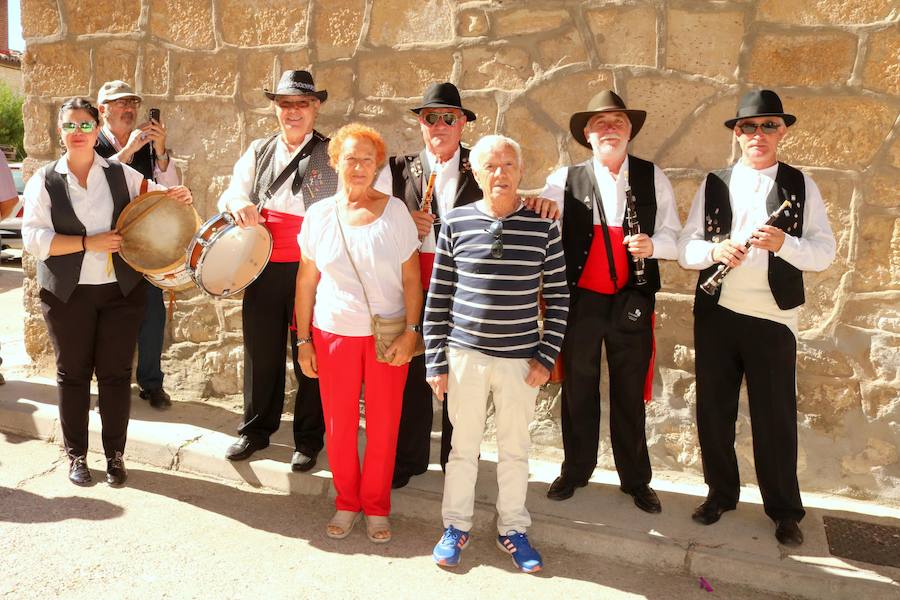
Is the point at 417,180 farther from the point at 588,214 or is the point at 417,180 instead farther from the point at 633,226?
the point at 633,226

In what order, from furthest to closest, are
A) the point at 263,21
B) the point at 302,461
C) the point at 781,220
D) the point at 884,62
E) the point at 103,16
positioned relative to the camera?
1. the point at 103,16
2. the point at 263,21
3. the point at 302,461
4. the point at 884,62
5. the point at 781,220

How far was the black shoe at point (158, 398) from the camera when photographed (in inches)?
198

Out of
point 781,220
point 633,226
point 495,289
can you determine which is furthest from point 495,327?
point 781,220

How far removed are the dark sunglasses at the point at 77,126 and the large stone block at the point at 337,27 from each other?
1502mm

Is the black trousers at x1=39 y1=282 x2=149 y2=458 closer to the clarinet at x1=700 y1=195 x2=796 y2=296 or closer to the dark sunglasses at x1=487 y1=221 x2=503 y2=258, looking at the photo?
the dark sunglasses at x1=487 y1=221 x2=503 y2=258

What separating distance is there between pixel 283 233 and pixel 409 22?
5.00 feet

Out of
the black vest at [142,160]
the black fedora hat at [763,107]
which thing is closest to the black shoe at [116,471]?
the black vest at [142,160]

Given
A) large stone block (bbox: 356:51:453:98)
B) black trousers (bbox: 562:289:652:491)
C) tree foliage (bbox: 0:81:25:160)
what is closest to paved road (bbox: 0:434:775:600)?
black trousers (bbox: 562:289:652:491)

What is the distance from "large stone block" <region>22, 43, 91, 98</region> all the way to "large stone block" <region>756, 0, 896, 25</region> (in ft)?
14.2

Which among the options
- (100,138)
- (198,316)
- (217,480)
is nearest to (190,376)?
(198,316)

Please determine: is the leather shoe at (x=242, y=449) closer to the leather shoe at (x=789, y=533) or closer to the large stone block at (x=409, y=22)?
the large stone block at (x=409, y=22)

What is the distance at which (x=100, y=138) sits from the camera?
4715mm

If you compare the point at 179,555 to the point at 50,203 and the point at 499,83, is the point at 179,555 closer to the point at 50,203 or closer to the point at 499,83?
the point at 50,203

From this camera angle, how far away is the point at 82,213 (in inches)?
149
